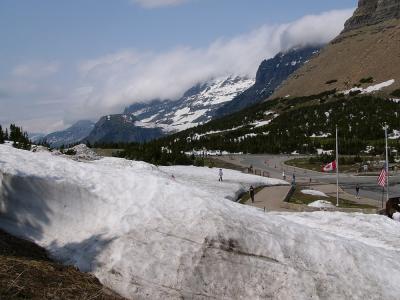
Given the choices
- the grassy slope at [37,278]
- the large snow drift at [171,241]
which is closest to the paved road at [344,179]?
the large snow drift at [171,241]

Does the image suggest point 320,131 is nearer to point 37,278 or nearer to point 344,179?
point 344,179

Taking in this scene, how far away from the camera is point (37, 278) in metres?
8.80

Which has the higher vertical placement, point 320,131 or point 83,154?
point 320,131

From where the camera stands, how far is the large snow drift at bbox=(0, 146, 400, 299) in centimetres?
1033

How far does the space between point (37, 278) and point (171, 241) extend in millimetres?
3022

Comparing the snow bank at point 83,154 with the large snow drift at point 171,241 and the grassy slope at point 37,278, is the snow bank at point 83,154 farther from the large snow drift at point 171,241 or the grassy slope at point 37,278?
the grassy slope at point 37,278

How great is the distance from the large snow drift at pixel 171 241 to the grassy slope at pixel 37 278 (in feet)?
1.47

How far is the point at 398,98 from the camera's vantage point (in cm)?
16925

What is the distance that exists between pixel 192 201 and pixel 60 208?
3.07 meters

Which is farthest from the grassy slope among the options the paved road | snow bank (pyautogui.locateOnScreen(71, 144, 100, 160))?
the paved road

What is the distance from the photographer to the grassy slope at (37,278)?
27.1 ft

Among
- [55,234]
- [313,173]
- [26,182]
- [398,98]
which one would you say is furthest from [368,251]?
[398,98]

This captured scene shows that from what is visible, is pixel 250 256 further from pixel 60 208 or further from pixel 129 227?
pixel 60 208

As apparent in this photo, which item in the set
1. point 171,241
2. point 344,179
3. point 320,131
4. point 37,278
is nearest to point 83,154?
point 171,241
